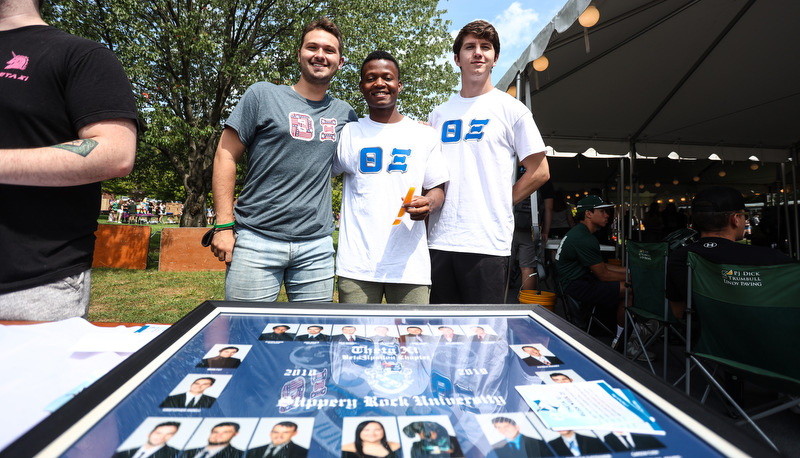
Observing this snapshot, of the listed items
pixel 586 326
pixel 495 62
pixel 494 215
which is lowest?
pixel 586 326

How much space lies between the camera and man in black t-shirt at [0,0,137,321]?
3.78 ft

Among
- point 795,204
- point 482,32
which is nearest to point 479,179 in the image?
point 482,32

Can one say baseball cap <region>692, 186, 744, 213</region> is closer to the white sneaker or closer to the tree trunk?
the white sneaker

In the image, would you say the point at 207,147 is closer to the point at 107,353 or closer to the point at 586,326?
the point at 586,326

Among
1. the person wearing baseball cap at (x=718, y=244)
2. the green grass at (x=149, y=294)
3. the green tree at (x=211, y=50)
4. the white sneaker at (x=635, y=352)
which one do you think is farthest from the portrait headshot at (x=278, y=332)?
the green tree at (x=211, y=50)

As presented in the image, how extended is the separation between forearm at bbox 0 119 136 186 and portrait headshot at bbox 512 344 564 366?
3.81ft

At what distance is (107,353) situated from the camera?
89 centimetres

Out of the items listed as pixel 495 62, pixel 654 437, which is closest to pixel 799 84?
pixel 495 62

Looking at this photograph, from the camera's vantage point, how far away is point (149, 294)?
6.20 metres

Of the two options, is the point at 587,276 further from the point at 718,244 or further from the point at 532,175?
the point at 532,175

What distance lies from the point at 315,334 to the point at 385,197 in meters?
0.95

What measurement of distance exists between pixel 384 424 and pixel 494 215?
1.47 m

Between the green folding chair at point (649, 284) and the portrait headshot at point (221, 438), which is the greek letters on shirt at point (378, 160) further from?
the green folding chair at point (649, 284)

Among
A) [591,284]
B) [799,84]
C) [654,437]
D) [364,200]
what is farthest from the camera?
[799,84]
